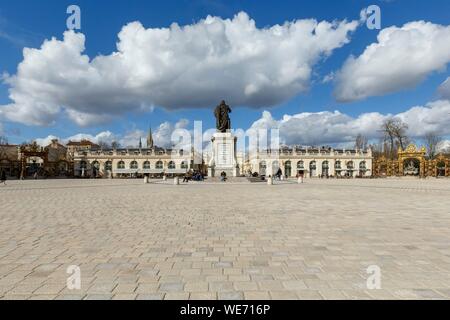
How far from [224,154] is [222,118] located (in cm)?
597

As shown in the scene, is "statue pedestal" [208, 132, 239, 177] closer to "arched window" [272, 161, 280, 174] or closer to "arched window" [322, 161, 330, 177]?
"arched window" [272, 161, 280, 174]

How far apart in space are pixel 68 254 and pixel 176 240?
7.74 feet

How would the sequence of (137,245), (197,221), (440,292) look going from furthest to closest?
(197,221) → (137,245) → (440,292)

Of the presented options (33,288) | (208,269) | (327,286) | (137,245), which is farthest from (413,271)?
(33,288)

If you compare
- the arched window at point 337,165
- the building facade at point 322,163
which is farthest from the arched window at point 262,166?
the arched window at point 337,165

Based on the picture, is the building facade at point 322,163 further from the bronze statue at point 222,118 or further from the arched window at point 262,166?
the bronze statue at point 222,118

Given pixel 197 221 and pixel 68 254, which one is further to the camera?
pixel 197 221

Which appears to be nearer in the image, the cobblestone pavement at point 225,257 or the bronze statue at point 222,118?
the cobblestone pavement at point 225,257

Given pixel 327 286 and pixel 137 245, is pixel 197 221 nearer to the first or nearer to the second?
pixel 137 245

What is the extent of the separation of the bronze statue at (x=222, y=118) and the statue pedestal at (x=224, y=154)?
134 cm

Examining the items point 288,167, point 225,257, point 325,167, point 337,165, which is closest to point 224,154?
point 225,257

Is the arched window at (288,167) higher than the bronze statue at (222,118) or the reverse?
the reverse

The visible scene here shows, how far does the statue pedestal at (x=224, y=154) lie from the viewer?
152ft

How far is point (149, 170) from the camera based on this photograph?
90.8 meters
